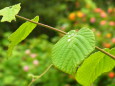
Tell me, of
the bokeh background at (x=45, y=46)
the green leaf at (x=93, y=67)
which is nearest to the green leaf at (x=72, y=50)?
the green leaf at (x=93, y=67)

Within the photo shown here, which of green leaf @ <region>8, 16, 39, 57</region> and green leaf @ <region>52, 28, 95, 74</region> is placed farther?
green leaf @ <region>8, 16, 39, 57</region>

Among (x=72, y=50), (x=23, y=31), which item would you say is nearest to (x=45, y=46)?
(x=23, y=31)

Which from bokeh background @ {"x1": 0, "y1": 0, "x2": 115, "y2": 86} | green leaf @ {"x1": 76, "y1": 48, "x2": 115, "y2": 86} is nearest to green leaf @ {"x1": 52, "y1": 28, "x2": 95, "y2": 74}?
green leaf @ {"x1": 76, "y1": 48, "x2": 115, "y2": 86}

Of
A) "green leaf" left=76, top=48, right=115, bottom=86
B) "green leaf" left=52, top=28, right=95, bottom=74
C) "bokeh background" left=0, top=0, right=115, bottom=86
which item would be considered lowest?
"bokeh background" left=0, top=0, right=115, bottom=86

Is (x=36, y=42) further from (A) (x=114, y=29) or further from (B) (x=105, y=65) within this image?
(B) (x=105, y=65)

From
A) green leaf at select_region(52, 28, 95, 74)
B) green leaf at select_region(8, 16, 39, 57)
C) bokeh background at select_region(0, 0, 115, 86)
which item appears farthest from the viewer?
bokeh background at select_region(0, 0, 115, 86)

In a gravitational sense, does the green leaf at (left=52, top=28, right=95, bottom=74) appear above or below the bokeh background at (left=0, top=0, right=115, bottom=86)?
above

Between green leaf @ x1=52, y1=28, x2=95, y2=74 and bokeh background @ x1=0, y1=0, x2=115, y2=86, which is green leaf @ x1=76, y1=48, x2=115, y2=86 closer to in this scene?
green leaf @ x1=52, y1=28, x2=95, y2=74
